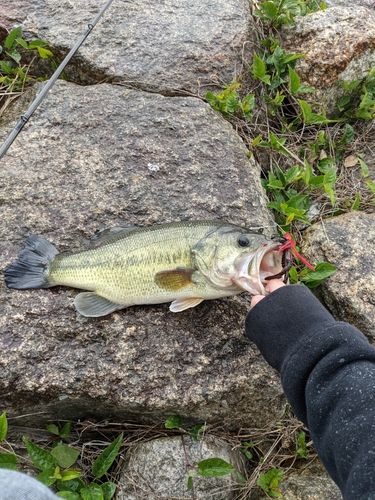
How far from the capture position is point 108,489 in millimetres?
3197

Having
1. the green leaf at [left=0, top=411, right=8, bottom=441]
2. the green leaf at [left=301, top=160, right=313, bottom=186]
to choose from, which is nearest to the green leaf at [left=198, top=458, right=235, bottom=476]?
the green leaf at [left=0, top=411, right=8, bottom=441]

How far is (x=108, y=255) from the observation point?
3.23m

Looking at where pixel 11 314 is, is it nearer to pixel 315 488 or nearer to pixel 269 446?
pixel 269 446

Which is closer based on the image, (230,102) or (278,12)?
(230,102)

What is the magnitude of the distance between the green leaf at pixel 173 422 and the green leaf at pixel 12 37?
15.3ft

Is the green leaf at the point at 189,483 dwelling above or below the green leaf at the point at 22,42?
below

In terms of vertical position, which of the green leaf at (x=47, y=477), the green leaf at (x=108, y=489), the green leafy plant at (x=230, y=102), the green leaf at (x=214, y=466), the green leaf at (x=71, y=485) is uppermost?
the green leafy plant at (x=230, y=102)

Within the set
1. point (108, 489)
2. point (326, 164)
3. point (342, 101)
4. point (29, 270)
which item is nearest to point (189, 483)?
point (108, 489)

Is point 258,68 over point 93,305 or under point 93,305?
over

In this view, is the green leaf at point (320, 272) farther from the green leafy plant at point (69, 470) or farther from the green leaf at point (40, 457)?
the green leaf at point (40, 457)

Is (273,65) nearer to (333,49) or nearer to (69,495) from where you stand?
(333,49)

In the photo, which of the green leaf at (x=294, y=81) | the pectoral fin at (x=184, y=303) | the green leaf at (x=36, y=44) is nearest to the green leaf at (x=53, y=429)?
the pectoral fin at (x=184, y=303)

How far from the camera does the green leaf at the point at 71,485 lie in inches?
124

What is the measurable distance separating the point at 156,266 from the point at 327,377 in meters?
1.44
